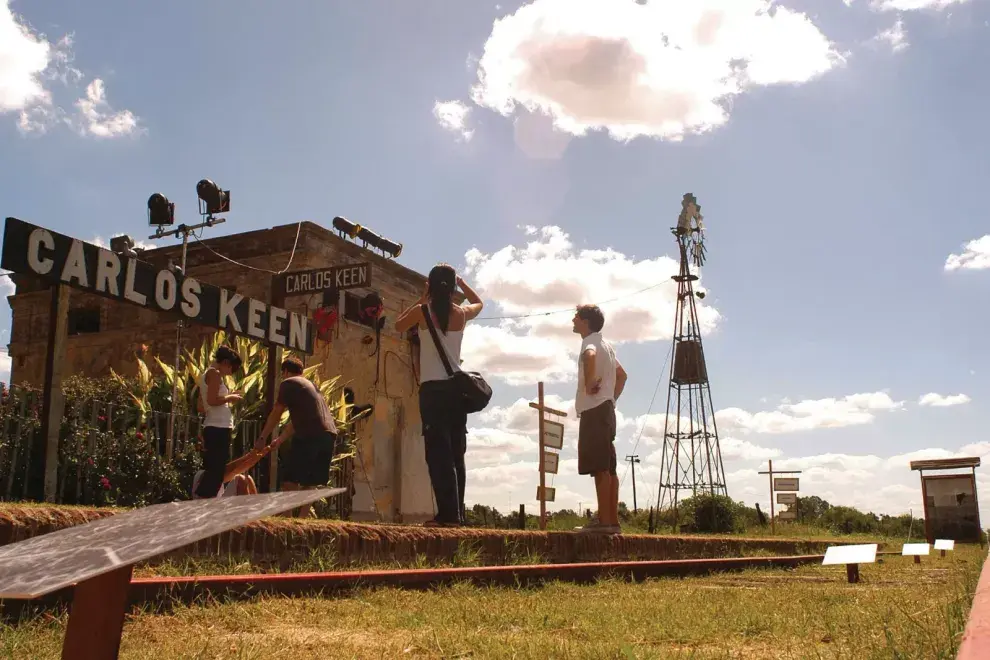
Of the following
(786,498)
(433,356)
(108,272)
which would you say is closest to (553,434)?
(433,356)

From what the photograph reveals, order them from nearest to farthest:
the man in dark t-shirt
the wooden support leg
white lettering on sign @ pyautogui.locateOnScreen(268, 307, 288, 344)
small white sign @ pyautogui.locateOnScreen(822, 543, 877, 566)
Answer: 1. the wooden support leg
2. small white sign @ pyautogui.locateOnScreen(822, 543, 877, 566)
3. the man in dark t-shirt
4. white lettering on sign @ pyautogui.locateOnScreen(268, 307, 288, 344)

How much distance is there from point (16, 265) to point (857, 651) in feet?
20.8

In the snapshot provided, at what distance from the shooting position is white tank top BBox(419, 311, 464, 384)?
630 cm

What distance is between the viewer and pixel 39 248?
6.80m

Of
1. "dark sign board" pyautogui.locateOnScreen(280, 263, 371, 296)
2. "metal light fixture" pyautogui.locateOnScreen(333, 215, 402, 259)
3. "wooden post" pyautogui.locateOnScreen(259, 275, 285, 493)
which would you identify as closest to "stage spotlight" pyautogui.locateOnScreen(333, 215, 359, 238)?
"metal light fixture" pyautogui.locateOnScreen(333, 215, 402, 259)

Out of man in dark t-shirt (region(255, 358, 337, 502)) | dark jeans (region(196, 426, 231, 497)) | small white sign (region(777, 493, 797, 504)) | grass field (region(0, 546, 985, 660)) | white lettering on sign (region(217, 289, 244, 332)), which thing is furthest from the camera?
small white sign (region(777, 493, 797, 504))

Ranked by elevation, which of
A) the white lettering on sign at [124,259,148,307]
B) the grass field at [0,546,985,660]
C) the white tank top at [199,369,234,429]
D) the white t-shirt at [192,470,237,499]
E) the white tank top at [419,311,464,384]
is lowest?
the grass field at [0,546,985,660]

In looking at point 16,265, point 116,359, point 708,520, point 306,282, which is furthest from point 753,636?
point 708,520

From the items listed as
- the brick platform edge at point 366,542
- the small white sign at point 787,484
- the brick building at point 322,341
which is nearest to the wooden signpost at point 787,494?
the small white sign at point 787,484

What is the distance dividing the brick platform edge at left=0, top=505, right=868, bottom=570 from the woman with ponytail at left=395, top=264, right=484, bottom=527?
32 centimetres

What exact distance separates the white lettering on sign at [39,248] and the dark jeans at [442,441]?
3151mm

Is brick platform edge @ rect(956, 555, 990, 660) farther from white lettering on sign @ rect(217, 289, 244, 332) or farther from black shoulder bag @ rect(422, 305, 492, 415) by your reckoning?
white lettering on sign @ rect(217, 289, 244, 332)

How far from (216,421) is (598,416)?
322 cm

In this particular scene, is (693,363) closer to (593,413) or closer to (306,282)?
(306,282)
